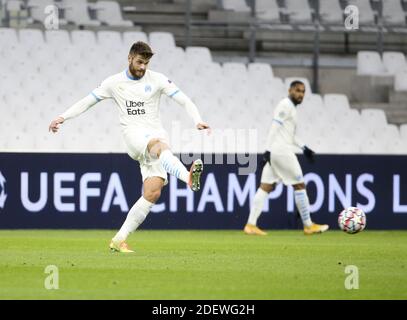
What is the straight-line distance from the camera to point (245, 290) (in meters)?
9.41

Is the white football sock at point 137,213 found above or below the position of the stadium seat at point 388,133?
below

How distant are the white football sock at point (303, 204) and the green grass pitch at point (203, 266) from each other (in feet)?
2.10

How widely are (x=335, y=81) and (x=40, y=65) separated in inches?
231

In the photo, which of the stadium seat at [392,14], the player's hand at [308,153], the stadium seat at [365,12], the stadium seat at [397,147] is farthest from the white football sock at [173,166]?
the stadium seat at [392,14]

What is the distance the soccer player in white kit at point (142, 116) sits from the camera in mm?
12008

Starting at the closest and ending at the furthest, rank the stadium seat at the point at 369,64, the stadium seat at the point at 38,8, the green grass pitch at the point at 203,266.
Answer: the green grass pitch at the point at 203,266 → the stadium seat at the point at 38,8 → the stadium seat at the point at 369,64

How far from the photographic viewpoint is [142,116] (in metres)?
12.2

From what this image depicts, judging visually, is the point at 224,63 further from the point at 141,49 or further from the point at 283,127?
the point at 141,49

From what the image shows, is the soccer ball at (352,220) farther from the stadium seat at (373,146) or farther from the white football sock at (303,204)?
the stadium seat at (373,146)

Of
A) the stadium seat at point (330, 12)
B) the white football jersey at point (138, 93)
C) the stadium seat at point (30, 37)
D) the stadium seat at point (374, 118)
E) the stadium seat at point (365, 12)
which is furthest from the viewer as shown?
the stadium seat at point (330, 12)

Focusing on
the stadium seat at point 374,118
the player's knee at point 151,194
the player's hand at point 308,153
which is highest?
the stadium seat at point 374,118
